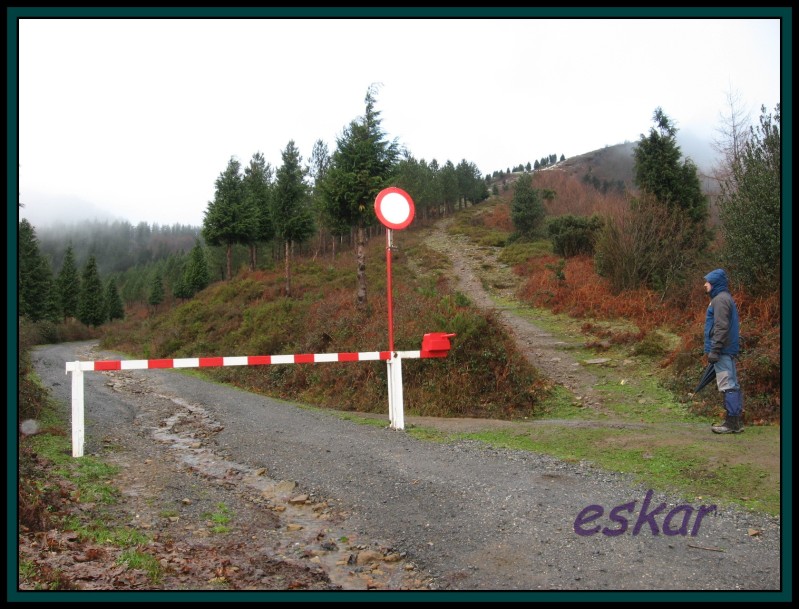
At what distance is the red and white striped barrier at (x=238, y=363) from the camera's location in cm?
667

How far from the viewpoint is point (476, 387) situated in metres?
10.9

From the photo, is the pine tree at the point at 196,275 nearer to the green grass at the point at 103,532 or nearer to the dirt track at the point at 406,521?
the dirt track at the point at 406,521

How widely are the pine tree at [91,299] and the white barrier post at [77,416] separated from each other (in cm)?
5840

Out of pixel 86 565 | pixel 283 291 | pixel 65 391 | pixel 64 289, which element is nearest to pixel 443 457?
pixel 86 565

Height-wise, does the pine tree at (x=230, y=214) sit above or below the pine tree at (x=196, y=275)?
above

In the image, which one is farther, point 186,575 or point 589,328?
point 589,328

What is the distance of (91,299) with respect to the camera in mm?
58562

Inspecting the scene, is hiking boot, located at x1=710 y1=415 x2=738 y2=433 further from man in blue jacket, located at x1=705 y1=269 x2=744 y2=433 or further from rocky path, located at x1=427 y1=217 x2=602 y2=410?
rocky path, located at x1=427 y1=217 x2=602 y2=410

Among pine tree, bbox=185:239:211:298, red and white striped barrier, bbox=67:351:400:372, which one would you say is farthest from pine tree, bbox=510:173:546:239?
red and white striped barrier, bbox=67:351:400:372

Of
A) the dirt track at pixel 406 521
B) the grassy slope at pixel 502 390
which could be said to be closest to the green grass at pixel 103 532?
the dirt track at pixel 406 521

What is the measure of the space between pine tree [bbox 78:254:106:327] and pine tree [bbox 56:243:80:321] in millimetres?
547

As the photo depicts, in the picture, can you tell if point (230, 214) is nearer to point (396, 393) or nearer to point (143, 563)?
point (396, 393)

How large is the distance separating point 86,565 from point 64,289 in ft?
208
